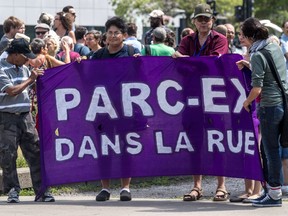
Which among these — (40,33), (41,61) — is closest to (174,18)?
(40,33)

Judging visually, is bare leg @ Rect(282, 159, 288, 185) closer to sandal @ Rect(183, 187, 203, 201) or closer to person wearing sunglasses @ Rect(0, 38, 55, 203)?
sandal @ Rect(183, 187, 203, 201)

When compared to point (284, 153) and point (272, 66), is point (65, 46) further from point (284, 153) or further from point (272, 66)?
point (272, 66)

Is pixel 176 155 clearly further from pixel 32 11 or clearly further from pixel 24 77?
pixel 32 11

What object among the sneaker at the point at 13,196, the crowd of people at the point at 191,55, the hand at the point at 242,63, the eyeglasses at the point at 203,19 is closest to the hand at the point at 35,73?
the crowd of people at the point at 191,55

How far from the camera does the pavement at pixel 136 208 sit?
31.7ft

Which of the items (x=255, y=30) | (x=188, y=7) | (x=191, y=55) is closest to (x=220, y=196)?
(x=191, y=55)

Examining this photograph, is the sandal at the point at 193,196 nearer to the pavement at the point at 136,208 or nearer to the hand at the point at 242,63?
the pavement at the point at 136,208

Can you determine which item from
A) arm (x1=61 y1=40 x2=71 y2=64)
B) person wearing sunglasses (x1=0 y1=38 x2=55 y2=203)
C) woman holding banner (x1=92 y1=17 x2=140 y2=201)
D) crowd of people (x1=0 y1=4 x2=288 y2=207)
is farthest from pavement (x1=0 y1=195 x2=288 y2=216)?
arm (x1=61 y1=40 x2=71 y2=64)

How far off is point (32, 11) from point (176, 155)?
3854 cm

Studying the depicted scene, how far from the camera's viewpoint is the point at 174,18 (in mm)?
54500

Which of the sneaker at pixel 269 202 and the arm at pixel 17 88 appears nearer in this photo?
the sneaker at pixel 269 202

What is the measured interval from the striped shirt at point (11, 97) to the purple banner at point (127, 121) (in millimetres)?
190

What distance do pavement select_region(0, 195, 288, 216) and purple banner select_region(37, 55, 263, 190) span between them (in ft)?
1.04

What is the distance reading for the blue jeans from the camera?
9766 millimetres
